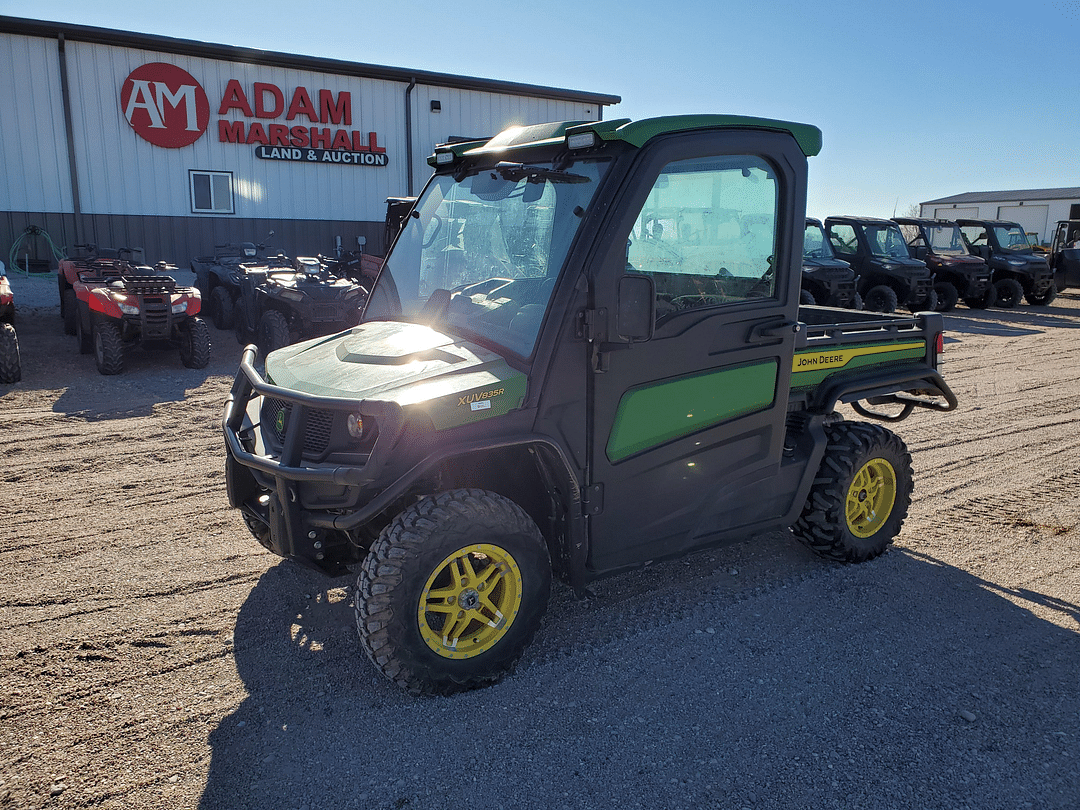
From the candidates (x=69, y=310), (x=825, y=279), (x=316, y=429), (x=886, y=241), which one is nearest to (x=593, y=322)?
(x=316, y=429)

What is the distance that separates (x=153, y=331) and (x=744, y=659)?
7.98m

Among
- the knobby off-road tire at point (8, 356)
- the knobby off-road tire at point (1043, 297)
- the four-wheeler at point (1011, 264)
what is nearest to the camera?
the knobby off-road tire at point (8, 356)

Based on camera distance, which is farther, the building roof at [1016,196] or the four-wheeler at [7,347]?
the building roof at [1016,196]

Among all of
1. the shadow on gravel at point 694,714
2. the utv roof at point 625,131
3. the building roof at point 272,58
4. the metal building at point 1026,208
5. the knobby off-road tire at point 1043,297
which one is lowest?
the shadow on gravel at point 694,714

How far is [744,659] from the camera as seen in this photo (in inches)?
134

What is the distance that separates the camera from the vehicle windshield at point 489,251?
316 centimetres

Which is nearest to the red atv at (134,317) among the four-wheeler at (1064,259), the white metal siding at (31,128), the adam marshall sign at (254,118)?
the white metal siding at (31,128)

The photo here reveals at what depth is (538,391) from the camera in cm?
302

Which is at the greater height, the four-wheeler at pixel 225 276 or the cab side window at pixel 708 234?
the cab side window at pixel 708 234

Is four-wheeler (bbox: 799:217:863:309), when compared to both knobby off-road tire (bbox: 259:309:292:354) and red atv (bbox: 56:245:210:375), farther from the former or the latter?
red atv (bbox: 56:245:210:375)

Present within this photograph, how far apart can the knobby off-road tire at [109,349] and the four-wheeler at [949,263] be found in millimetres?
16164

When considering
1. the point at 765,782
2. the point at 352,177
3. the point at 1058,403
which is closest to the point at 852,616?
the point at 765,782

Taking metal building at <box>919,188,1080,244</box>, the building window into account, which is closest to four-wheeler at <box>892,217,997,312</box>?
the building window

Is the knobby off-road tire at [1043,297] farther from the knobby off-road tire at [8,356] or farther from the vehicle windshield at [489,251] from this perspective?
the knobby off-road tire at [8,356]
